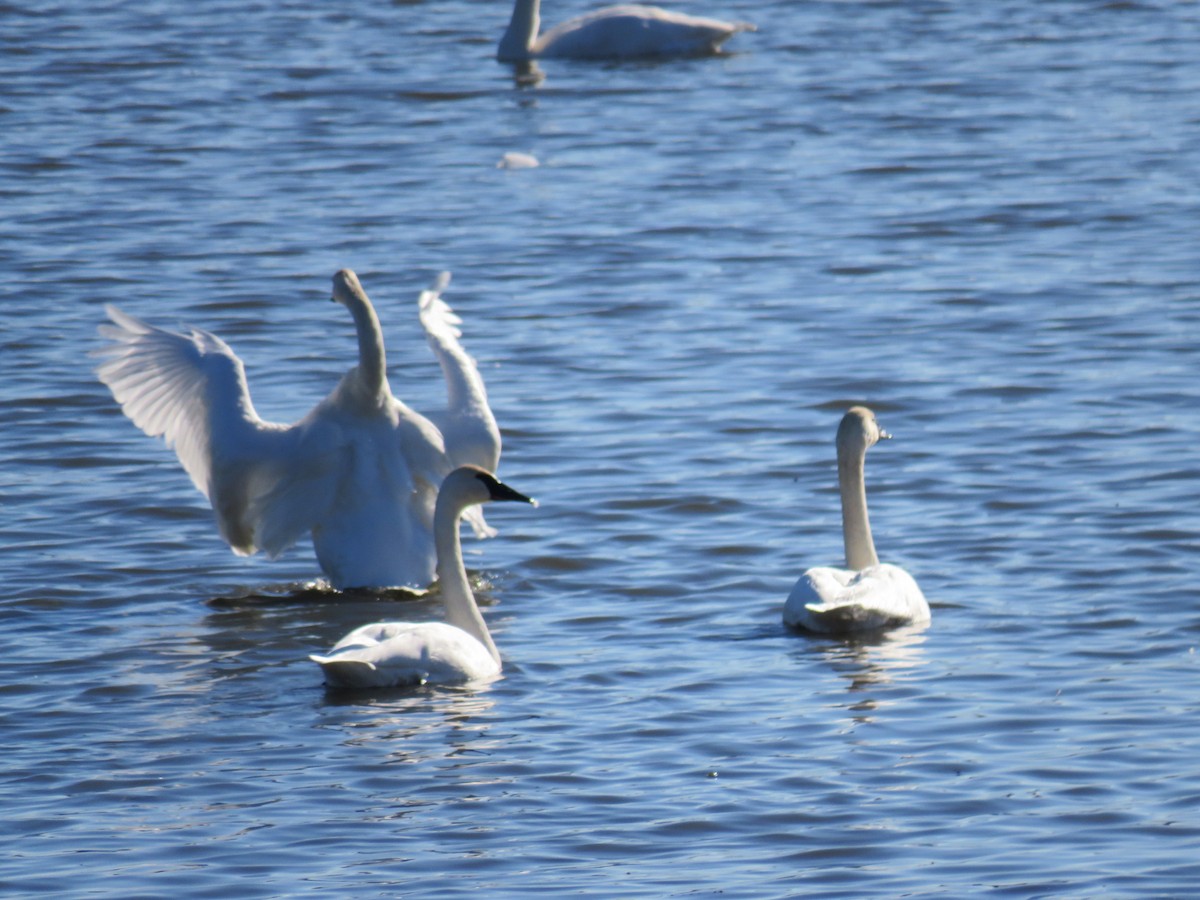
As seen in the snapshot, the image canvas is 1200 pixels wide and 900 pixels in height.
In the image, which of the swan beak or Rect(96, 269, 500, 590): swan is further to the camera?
Rect(96, 269, 500, 590): swan

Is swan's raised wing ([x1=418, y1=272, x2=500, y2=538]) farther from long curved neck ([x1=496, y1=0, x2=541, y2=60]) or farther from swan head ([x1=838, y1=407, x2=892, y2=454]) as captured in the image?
long curved neck ([x1=496, y1=0, x2=541, y2=60])

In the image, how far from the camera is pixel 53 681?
8.52 metres

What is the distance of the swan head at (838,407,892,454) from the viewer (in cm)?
969

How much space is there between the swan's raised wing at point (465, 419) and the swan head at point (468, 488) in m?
0.71

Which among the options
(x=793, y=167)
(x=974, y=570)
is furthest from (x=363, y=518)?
(x=793, y=167)

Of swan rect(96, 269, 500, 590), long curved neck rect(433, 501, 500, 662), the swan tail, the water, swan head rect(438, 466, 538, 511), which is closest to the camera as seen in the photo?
the water

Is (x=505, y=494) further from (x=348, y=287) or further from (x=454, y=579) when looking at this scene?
(x=348, y=287)

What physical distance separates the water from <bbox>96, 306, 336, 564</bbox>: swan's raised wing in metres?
0.34

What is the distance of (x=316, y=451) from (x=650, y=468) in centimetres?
196

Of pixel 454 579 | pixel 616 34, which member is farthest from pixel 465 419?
pixel 616 34

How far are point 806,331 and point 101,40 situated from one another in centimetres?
1244

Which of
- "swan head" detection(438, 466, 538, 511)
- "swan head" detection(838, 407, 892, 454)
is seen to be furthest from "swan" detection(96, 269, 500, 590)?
"swan head" detection(838, 407, 892, 454)

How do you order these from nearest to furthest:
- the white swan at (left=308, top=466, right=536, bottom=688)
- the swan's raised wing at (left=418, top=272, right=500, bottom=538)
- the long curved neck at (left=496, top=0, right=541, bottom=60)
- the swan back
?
the white swan at (left=308, top=466, right=536, bottom=688) < the swan back < the swan's raised wing at (left=418, top=272, right=500, bottom=538) < the long curved neck at (left=496, top=0, right=541, bottom=60)

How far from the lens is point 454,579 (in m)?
8.92
